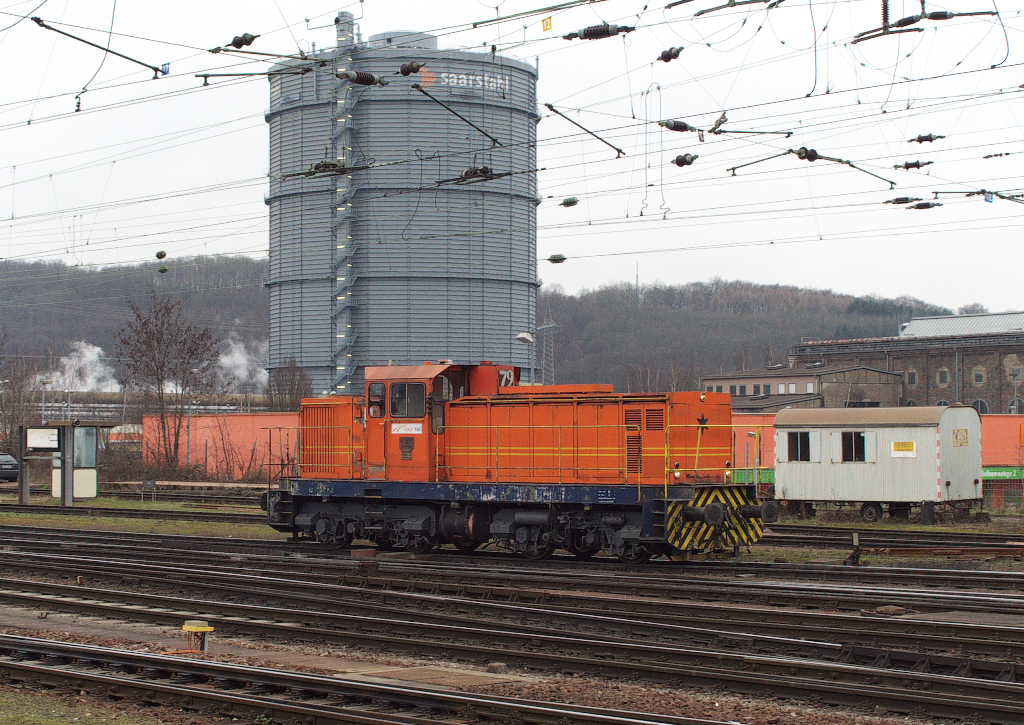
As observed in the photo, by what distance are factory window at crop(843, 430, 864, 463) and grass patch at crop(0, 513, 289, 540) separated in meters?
15.5

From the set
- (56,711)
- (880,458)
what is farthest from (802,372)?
(56,711)

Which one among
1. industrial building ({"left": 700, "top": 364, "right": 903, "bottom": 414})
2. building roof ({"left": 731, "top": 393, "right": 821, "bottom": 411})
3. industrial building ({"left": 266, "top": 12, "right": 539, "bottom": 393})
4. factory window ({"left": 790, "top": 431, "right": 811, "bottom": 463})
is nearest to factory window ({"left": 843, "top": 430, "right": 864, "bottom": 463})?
factory window ({"left": 790, "top": 431, "right": 811, "bottom": 463})

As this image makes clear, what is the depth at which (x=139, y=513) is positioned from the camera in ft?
94.8

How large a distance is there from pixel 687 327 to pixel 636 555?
11137 centimetres

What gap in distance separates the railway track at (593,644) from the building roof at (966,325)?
237 ft

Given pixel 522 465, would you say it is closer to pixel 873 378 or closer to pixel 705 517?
pixel 705 517

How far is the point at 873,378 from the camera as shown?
6906 centimetres

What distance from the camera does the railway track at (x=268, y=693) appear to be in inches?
303

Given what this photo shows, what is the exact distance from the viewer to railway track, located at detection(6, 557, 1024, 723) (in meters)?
8.52

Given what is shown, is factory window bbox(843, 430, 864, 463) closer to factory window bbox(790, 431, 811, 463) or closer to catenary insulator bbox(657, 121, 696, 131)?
factory window bbox(790, 431, 811, 463)

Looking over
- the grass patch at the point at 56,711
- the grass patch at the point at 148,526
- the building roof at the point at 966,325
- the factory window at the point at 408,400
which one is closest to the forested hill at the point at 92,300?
the building roof at the point at 966,325

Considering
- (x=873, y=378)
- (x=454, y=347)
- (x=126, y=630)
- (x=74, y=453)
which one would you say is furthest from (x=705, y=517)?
(x=873, y=378)

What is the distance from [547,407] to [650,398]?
201cm

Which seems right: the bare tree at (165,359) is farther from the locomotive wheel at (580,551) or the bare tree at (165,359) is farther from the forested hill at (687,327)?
the forested hill at (687,327)
